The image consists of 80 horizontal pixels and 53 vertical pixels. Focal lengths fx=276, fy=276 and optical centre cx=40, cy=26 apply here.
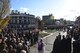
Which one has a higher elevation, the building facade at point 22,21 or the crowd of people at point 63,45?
the crowd of people at point 63,45

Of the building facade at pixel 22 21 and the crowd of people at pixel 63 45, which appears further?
the building facade at pixel 22 21

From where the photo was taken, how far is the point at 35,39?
31.9m

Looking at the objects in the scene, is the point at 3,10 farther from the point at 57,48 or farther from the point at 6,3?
the point at 57,48

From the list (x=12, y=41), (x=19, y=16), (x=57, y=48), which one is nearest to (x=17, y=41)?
(x=12, y=41)

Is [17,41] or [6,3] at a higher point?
[6,3]

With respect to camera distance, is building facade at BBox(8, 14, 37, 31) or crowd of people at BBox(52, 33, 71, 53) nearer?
crowd of people at BBox(52, 33, 71, 53)

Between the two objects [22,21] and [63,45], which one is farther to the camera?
[22,21]

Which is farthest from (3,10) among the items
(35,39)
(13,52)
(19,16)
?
(19,16)

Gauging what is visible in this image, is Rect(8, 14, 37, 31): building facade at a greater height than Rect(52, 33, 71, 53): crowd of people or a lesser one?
lesser

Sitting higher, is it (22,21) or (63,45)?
(63,45)

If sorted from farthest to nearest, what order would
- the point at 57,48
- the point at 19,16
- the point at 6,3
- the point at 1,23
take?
the point at 19,16 → the point at 6,3 → the point at 1,23 → the point at 57,48

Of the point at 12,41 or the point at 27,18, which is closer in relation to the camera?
the point at 12,41

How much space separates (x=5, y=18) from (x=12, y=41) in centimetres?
1604

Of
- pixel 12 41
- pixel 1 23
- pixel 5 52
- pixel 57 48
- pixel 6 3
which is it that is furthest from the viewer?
pixel 6 3
